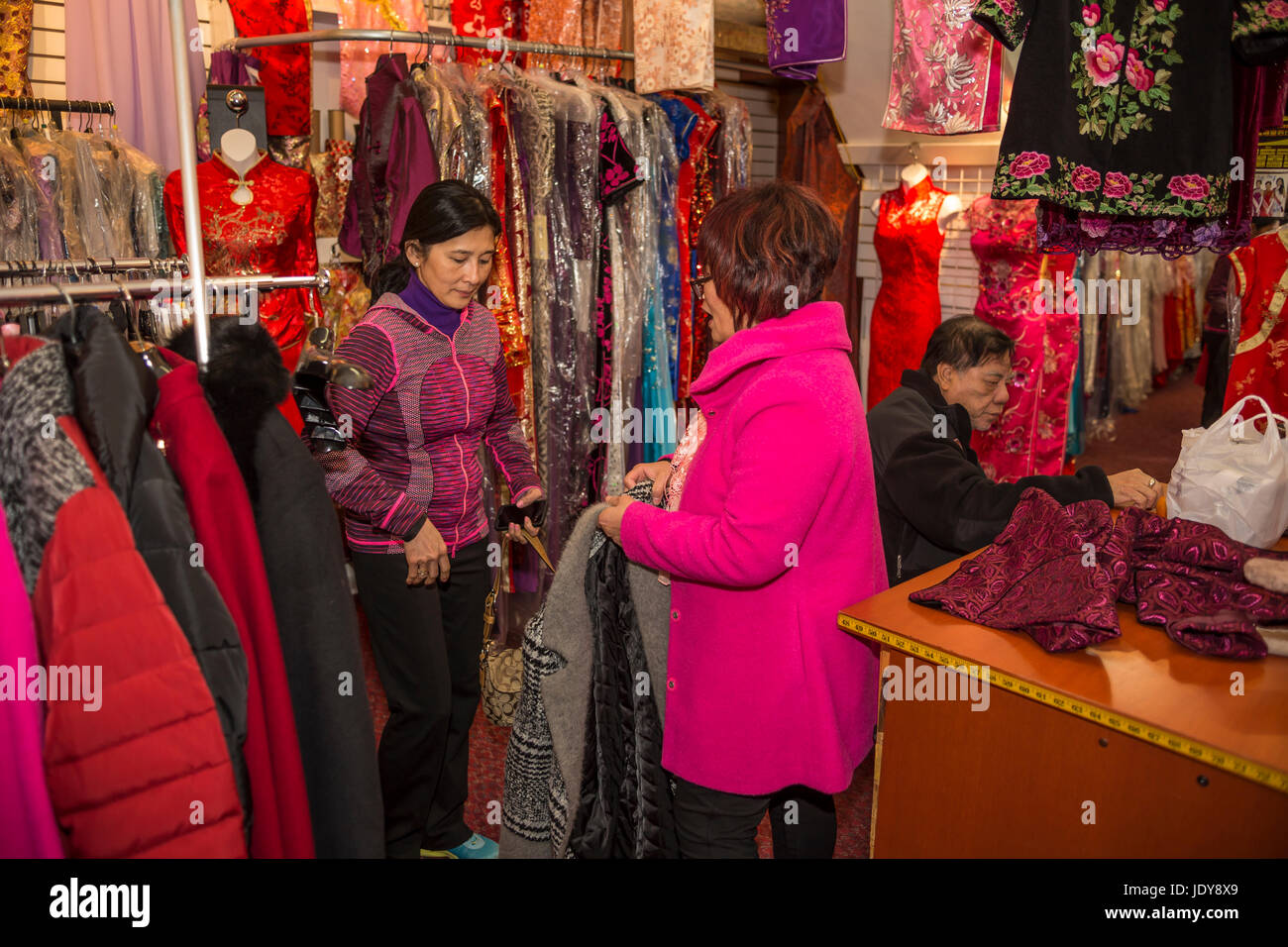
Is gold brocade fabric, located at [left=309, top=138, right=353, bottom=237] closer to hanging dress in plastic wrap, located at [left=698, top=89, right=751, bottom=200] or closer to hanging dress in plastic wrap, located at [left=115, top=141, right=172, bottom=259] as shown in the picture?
hanging dress in plastic wrap, located at [left=115, top=141, right=172, bottom=259]

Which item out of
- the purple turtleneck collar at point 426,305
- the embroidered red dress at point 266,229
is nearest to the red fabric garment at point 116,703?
the purple turtleneck collar at point 426,305

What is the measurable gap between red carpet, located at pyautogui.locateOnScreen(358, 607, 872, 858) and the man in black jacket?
0.76 meters

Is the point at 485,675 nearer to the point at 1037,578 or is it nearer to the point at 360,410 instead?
the point at 360,410

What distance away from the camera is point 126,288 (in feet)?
4.50

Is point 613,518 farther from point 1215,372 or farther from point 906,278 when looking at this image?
point 1215,372

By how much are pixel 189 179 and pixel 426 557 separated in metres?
1.01

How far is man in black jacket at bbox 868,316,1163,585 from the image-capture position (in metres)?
2.37

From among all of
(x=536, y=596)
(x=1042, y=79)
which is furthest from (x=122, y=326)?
(x=536, y=596)

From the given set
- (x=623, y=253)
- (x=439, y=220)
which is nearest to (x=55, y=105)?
(x=439, y=220)

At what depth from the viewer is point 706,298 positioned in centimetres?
180

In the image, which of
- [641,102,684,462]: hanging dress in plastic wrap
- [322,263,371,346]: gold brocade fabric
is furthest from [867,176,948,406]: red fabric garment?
[322,263,371,346]: gold brocade fabric

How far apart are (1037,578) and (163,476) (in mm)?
1603

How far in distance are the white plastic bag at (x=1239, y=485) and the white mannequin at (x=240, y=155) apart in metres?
3.10

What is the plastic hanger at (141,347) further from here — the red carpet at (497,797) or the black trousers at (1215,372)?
the black trousers at (1215,372)
